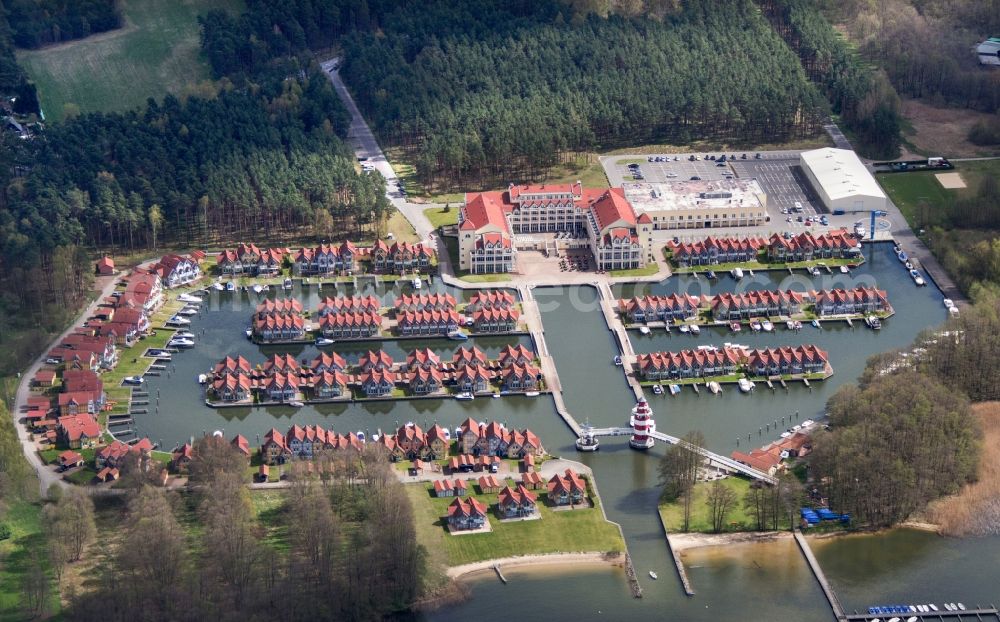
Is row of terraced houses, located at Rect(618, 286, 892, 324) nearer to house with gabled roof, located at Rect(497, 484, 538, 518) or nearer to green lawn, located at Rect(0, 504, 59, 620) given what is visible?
house with gabled roof, located at Rect(497, 484, 538, 518)

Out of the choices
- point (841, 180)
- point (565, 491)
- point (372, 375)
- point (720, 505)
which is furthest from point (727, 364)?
point (841, 180)

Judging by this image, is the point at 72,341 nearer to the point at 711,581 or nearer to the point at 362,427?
the point at 362,427

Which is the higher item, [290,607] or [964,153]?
[964,153]

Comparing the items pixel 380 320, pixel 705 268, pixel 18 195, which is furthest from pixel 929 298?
pixel 18 195

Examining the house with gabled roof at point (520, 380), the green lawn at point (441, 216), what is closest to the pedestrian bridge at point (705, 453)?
the house with gabled roof at point (520, 380)

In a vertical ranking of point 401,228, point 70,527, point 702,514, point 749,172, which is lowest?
point 702,514

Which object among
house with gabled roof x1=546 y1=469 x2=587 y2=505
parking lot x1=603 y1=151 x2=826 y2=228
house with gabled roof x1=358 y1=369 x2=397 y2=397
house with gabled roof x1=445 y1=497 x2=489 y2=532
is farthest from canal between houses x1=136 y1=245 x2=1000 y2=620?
parking lot x1=603 y1=151 x2=826 y2=228

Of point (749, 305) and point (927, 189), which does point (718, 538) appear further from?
point (927, 189)
